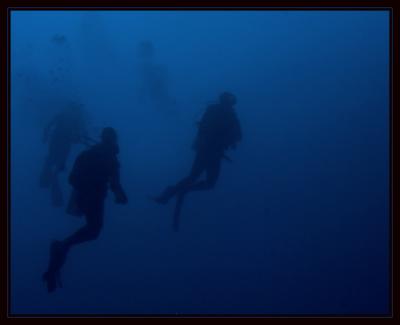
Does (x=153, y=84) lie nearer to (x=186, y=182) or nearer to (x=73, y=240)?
(x=186, y=182)

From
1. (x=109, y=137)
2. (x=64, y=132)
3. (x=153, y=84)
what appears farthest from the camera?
(x=153, y=84)

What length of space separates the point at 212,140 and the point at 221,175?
16049mm

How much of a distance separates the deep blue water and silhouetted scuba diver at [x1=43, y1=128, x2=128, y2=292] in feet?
19.6

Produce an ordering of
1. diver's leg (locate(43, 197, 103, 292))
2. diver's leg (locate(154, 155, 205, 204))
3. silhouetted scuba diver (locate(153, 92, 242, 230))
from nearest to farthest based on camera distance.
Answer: diver's leg (locate(43, 197, 103, 292))
silhouetted scuba diver (locate(153, 92, 242, 230))
diver's leg (locate(154, 155, 205, 204))

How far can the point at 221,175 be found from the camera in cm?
2216

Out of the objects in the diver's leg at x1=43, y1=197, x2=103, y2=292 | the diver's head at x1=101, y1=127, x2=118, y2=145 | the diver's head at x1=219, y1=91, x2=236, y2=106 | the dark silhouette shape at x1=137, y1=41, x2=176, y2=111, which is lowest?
the diver's leg at x1=43, y1=197, x2=103, y2=292

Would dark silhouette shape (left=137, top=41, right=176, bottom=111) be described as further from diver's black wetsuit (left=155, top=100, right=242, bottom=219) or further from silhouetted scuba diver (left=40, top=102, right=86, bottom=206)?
diver's black wetsuit (left=155, top=100, right=242, bottom=219)

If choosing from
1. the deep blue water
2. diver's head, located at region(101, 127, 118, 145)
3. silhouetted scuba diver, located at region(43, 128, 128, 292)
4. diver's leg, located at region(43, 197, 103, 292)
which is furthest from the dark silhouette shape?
diver's leg, located at region(43, 197, 103, 292)

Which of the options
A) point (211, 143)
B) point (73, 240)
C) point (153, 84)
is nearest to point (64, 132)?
point (211, 143)

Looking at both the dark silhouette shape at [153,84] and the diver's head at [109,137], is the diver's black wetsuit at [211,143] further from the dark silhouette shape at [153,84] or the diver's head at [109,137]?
the dark silhouette shape at [153,84]

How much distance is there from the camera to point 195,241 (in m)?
14.3

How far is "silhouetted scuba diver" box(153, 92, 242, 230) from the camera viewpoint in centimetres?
612

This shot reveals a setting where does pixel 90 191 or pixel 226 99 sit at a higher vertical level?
pixel 226 99

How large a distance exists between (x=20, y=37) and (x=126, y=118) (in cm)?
1449
